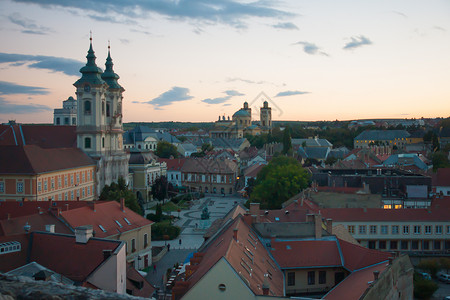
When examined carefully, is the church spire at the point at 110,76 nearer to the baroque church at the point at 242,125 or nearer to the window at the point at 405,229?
the window at the point at 405,229

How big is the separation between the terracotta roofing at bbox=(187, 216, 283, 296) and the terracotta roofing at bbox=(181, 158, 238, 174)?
47.2 meters

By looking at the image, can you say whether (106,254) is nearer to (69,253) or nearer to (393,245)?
(69,253)

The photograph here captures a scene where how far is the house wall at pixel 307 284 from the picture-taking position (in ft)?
72.8

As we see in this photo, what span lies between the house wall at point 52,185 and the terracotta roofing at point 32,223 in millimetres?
16569

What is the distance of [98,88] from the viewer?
54625mm

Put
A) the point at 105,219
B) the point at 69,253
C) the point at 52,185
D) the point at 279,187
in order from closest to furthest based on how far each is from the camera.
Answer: the point at 69,253 → the point at 105,219 → the point at 279,187 → the point at 52,185

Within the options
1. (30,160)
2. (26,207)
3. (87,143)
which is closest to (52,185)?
(30,160)

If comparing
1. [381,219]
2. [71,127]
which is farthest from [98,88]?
[381,219]

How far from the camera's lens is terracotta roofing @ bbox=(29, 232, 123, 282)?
18.2 meters

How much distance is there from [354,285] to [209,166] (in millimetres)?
53120

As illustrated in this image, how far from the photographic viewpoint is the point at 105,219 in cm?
2892

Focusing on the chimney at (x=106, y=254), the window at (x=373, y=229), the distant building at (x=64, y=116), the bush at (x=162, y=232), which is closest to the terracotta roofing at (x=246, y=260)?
the chimney at (x=106, y=254)

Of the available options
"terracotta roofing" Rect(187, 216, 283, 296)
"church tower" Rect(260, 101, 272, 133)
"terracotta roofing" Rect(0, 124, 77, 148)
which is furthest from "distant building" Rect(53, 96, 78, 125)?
"church tower" Rect(260, 101, 272, 133)

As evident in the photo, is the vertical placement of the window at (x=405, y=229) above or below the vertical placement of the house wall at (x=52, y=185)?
below
